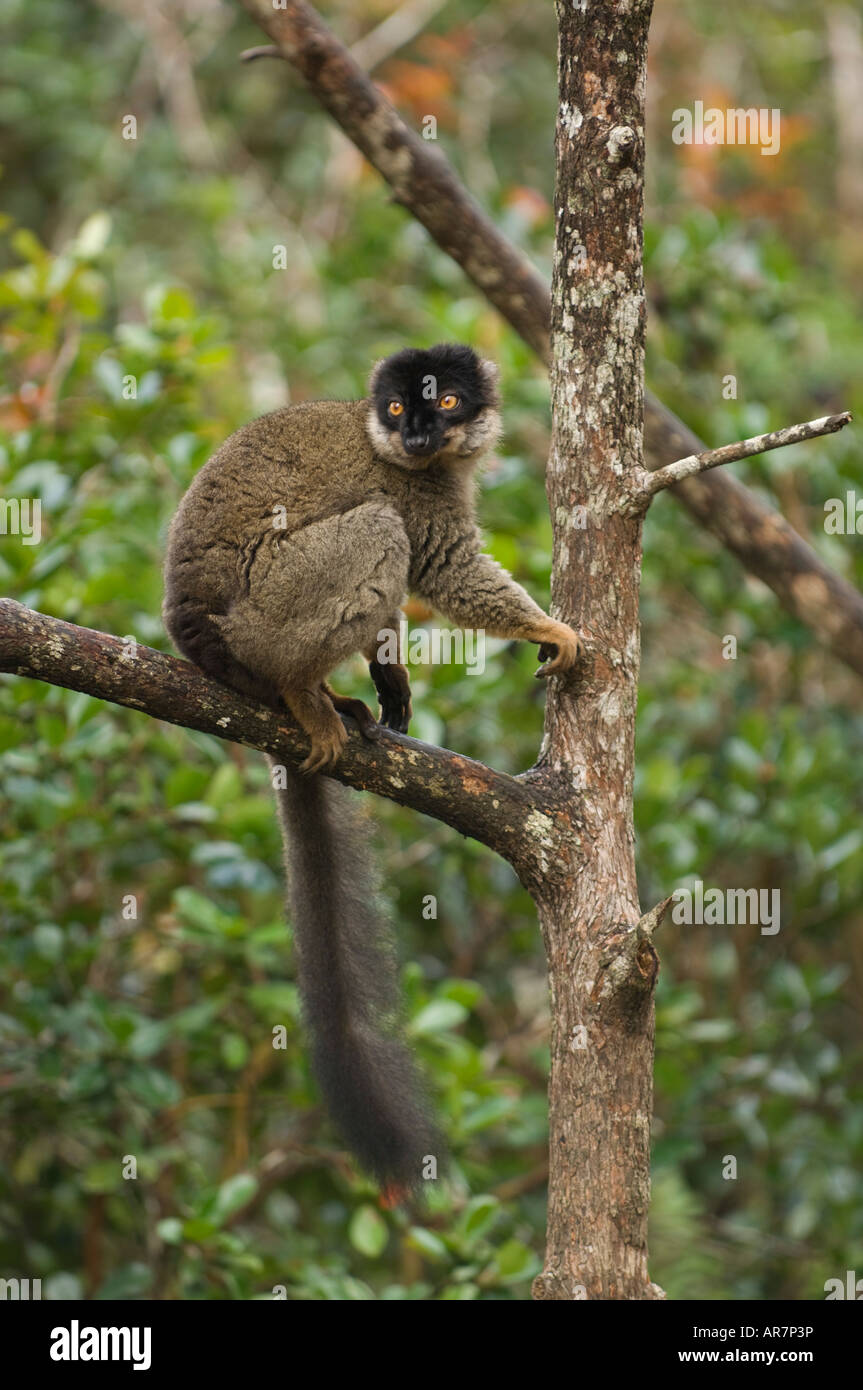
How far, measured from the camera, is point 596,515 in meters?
3.43

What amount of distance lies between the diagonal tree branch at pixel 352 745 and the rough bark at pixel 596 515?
0.11 metres

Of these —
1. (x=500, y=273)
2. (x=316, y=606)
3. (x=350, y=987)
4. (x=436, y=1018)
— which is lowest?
(x=436, y=1018)

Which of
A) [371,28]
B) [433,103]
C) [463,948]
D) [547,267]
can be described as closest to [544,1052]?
[463,948]

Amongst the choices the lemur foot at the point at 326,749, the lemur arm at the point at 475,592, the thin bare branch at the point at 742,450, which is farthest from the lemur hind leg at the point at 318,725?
the thin bare branch at the point at 742,450

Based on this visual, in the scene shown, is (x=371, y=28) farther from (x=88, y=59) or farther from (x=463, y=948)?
(x=463, y=948)

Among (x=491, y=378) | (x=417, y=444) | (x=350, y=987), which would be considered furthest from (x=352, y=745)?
(x=491, y=378)

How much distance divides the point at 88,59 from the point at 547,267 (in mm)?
5987

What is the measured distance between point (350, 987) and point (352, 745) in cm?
71

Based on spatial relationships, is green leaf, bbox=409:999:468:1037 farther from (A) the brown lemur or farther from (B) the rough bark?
(B) the rough bark

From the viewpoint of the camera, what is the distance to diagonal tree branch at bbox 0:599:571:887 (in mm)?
3158

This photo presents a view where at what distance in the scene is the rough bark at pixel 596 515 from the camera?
326 cm

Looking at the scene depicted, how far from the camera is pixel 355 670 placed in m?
5.29

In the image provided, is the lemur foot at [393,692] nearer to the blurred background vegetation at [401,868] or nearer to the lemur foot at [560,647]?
the blurred background vegetation at [401,868]

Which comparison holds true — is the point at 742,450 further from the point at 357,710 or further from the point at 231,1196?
the point at 231,1196
